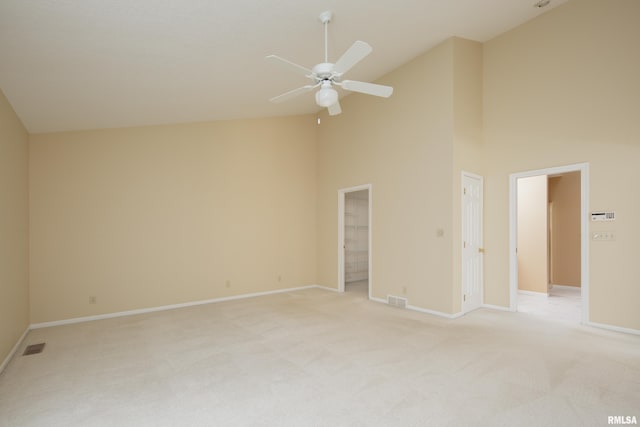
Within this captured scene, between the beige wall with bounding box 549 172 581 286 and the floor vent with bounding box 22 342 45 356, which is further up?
the beige wall with bounding box 549 172 581 286

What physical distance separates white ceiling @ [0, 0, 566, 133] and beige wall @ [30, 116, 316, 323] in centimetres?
52

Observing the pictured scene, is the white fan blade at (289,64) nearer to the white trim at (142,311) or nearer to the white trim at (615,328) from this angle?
the white trim at (142,311)

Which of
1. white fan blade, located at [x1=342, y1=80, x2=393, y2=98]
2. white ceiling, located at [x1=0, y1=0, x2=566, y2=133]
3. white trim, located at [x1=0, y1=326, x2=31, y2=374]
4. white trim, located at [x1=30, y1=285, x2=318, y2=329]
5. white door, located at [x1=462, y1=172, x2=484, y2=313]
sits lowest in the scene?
white trim, located at [x1=30, y1=285, x2=318, y2=329]

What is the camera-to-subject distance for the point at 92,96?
12.5ft

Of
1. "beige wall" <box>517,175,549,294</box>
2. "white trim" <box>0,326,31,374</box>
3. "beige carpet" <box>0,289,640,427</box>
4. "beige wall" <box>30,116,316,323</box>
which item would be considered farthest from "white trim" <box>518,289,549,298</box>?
"white trim" <box>0,326,31,374</box>

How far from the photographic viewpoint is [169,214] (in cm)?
A: 547

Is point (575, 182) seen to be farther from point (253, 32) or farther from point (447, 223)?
point (253, 32)

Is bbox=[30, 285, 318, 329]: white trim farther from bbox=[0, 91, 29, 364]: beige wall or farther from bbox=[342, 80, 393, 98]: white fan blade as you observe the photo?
bbox=[342, 80, 393, 98]: white fan blade

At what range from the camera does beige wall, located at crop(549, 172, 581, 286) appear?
689 cm

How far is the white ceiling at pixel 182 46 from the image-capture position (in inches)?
104

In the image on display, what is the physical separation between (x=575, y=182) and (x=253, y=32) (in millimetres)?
7031

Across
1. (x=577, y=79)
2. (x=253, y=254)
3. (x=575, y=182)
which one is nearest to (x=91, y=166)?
(x=253, y=254)

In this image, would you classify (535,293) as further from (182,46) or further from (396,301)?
(182,46)

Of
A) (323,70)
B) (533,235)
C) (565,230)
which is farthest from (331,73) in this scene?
(565,230)
